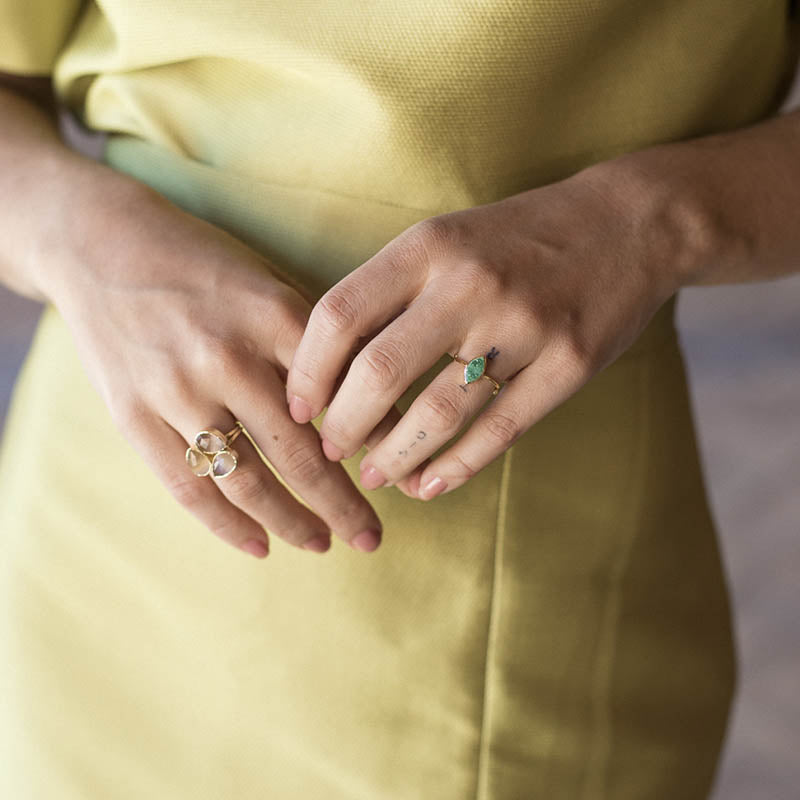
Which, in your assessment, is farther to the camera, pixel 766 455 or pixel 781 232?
pixel 766 455

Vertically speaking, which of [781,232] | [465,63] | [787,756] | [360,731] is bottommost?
[787,756]

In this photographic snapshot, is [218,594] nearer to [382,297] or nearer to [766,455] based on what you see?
[382,297]

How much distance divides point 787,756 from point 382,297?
1.89 m

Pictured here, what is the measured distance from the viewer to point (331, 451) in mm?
596

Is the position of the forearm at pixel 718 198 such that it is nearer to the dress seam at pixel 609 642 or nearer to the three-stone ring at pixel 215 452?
the dress seam at pixel 609 642

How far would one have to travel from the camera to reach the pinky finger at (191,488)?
2.03 feet

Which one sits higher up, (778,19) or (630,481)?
(778,19)

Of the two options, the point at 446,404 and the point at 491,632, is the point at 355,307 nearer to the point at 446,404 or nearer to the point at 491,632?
the point at 446,404

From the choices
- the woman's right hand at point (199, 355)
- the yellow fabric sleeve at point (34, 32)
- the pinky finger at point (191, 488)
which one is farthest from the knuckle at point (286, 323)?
the yellow fabric sleeve at point (34, 32)

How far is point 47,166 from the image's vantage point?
71cm

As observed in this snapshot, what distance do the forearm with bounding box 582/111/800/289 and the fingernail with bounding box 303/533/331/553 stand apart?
293 millimetres

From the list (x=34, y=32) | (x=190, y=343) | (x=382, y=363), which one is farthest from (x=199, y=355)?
(x=34, y=32)

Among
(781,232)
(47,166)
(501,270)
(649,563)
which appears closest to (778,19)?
(781,232)

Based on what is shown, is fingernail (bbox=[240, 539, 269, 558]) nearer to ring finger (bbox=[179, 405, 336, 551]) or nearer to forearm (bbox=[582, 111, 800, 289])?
ring finger (bbox=[179, 405, 336, 551])
